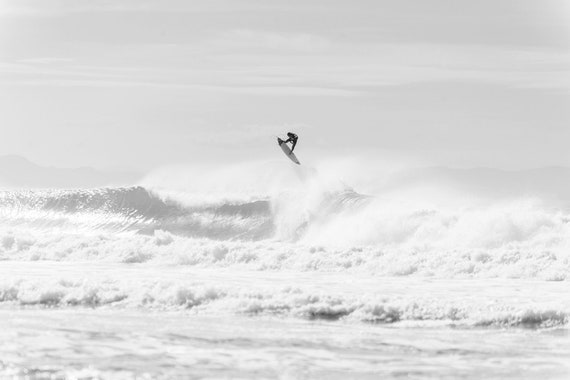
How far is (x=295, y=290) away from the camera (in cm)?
1902

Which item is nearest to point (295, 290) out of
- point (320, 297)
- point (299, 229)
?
point (320, 297)

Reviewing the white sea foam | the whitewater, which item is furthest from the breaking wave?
the white sea foam

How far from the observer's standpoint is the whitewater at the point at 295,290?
12883 millimetres

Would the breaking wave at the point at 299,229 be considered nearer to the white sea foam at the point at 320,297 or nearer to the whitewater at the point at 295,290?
Result: the whitewater at the point at 295,290

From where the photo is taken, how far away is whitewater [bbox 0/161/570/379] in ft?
42.3

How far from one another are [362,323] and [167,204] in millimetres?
26739

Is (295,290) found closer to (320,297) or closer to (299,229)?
(320,297)

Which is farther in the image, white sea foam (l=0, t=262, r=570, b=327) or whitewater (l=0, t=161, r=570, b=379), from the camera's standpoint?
white sea foam (l=0, t=262, r=570, b=327)

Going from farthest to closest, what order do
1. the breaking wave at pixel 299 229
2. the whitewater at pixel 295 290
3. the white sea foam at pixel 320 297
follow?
the breaking wave at pixel 299 229, the white sea foam at pixel 320 297, the whitewater at pixel 295 290

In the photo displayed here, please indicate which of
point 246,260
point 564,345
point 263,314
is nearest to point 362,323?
point 263,314

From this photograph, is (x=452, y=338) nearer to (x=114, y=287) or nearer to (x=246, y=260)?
(x=114, y=287)

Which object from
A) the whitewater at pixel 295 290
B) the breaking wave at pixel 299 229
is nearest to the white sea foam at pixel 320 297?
the whitewater at pixel 295 290

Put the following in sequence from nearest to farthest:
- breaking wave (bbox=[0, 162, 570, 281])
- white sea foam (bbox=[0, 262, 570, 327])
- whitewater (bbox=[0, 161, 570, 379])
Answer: whitewater (bbox=[0, 161, 570, 379]) → white sea foam (bbox=[0, 262, 570, 327]) → breaking wave (bbox=[0, 162, 570, 281])

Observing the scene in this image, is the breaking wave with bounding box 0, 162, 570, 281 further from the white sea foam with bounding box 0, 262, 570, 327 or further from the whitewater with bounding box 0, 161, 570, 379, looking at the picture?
the white sea foam with bounding box 0, 262, 570, 327
